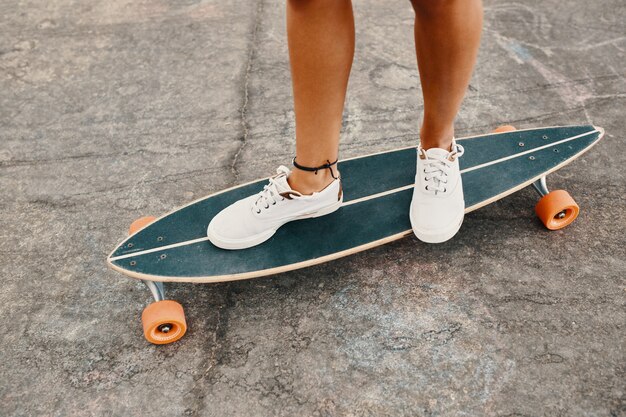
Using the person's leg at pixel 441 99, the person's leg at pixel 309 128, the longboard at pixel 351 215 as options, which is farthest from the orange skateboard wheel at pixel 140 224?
the person's leg at pixel 441 99

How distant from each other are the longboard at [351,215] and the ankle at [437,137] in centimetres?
23

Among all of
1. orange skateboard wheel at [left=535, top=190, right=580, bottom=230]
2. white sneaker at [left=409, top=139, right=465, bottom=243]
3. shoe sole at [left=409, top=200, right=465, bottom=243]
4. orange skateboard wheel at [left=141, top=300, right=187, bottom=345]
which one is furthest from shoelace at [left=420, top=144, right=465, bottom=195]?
orange skateboard wheel at [left=141, top=300, right=187, bottom=345]

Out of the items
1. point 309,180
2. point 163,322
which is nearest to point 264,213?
point 309,180

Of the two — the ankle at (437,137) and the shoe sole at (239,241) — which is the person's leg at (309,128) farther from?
the ankle at (437,137)

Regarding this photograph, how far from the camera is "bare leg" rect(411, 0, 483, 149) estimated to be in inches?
60.9

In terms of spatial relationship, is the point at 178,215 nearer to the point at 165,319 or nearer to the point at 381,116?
the point at 165,319

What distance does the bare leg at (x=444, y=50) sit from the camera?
1546 mm

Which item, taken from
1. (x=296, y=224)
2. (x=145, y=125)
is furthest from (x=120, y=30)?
(x=296, y=224)

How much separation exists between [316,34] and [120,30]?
91.1 inches

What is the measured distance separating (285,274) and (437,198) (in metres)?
0.58

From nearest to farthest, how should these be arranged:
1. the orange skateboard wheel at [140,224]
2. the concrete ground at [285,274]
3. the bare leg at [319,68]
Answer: the bare leg at [319,68] < the concrete ground at [285,274] < the orange skateboard wheel at [140,224]

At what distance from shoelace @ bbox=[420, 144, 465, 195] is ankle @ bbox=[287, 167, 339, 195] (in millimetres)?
309

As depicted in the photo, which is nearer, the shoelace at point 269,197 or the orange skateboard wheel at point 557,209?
the shoelace at point 269,197

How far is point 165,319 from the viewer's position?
5.61ft
